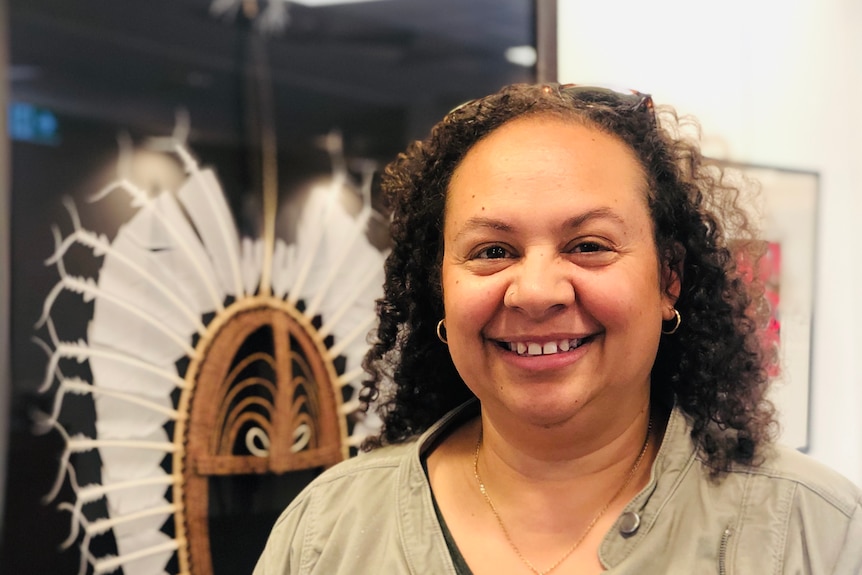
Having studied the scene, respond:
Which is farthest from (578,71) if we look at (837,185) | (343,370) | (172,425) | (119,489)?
(119,489)

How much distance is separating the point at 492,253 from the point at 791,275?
0.99m

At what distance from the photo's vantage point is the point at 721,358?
3.34 feet

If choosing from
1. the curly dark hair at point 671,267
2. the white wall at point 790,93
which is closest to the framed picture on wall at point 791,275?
the white wall at point 790,93

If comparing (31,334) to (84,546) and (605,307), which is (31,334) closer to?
(84,546)

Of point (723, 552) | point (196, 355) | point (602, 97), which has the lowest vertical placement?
point (723, 552)

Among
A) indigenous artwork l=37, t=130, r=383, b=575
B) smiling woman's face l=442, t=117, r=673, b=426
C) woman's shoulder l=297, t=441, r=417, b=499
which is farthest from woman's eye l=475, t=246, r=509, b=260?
indigenous artwork l=37, t=130, r=383, b=575

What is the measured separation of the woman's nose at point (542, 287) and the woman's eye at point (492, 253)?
0.05 metres

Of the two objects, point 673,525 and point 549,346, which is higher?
point 549,346

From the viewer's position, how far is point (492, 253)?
3.00 ft

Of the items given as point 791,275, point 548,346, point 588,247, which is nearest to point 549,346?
point 548,346

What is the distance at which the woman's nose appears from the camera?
0.84 m

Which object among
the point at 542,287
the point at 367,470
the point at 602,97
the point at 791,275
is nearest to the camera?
the point at 542,287

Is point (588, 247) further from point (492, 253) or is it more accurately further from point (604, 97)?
point (604, 97)

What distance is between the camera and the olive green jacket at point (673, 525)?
2.83 feet
